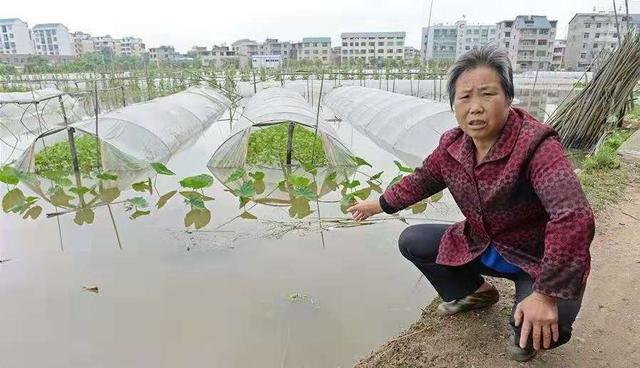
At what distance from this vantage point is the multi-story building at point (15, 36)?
5300cm

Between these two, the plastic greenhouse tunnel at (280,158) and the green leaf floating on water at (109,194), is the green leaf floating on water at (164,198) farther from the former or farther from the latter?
the plastic greenhouse tunnel at (280,158)

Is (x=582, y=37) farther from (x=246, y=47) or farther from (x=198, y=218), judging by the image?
(x=198, y=218)

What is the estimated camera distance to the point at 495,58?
1401mm

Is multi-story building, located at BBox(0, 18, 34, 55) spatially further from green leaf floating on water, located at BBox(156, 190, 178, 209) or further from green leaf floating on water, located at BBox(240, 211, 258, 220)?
green leaf floating on water, located at BBox(240, 211, 258, 220)

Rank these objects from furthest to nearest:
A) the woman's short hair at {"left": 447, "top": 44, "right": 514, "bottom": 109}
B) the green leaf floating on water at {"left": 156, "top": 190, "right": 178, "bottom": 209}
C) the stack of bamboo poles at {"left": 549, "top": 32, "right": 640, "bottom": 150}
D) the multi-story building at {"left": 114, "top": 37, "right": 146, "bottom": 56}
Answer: the multi-story building at {"left": 114, "top": 37, "right": 146, "bottom": 56} < the stack of bamboo poles at {"left": 549, "top": 32, "right": 640, "bottom": 150} < the green leaf floating on water at {"left": 156, "top": 190, "right": 178, "bottom": 209} < the woman's short hair at {"left": 447, "top": 44, "right": 514, "bottom": 109}

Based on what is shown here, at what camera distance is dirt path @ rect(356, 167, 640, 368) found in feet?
5.64

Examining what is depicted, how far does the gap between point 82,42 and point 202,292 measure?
71.3m

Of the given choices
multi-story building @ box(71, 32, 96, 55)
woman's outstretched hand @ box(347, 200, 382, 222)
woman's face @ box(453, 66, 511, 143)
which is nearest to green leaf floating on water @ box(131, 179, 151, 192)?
woman's outstretched hand @ box(347, 200, 382, 222)

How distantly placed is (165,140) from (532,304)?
6775 mm

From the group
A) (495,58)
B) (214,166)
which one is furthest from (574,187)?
(214,166)

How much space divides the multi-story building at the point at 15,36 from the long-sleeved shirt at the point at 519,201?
64.5m

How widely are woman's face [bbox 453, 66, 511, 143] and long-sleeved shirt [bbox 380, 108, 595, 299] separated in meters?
0.06

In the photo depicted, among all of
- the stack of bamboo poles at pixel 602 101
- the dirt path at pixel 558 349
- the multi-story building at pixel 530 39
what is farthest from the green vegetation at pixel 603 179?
the multi-story building at pixel 530 39

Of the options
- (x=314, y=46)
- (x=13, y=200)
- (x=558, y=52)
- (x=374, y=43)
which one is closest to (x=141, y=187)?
(x=13, y=200)
